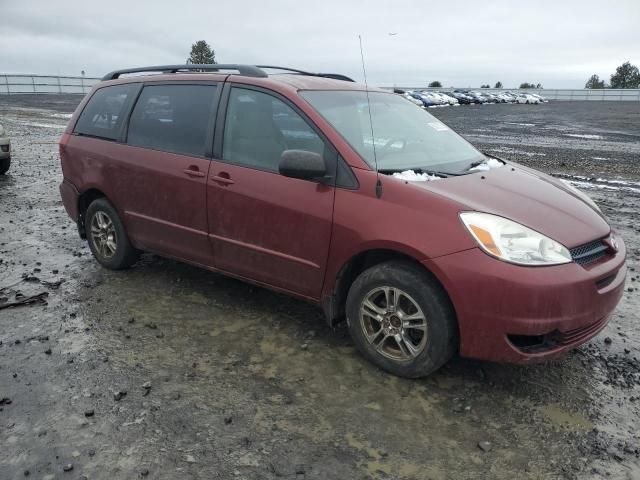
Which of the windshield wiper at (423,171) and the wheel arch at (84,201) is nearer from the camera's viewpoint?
the windshield wiper at (423,171)

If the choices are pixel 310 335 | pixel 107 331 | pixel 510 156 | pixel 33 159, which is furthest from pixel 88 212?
pixel 510 156

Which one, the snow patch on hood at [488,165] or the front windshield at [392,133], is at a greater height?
the front windshield at [392,133]

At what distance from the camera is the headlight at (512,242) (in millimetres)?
3080

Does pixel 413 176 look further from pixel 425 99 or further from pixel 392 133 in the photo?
pixel 425 99

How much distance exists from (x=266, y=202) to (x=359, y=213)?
0.76 metres

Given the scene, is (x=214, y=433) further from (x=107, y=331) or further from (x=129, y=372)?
(x=107, y=331)

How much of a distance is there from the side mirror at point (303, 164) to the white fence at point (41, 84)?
48949 mm

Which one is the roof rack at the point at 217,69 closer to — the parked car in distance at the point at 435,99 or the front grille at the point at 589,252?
Result: the front grille at the point at 589,252

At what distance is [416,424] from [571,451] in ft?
2.61

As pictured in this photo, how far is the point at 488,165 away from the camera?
14.0 feet

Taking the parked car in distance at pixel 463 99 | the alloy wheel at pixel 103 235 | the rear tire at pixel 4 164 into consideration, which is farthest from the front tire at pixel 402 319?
the parked car in distance at pixel 463 99

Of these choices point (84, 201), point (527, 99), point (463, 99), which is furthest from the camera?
point (527, 99)

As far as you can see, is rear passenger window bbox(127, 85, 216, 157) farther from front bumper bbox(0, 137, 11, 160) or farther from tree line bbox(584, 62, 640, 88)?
tree line bbox(584, 62, 640, 88)

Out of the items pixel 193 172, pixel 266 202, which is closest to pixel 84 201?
pixel 193 172
